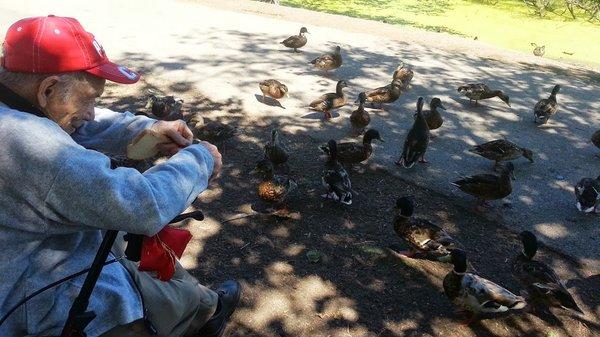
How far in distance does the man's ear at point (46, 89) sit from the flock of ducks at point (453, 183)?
139 inches

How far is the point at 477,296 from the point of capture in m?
4.19

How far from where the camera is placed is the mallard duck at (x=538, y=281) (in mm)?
4305

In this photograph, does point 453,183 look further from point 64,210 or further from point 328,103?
point 64,210

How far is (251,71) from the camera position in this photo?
10742mm

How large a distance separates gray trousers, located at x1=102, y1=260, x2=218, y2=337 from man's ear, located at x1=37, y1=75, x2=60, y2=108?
1029 mm

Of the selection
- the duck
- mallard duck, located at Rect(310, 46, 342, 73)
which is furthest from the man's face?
mallard duck, located at Rect(310, 46, 342, 73)

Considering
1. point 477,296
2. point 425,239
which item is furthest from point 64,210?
point 425,239

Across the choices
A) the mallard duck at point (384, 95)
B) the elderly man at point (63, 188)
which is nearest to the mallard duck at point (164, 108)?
the mallard duck at point (384, 95)

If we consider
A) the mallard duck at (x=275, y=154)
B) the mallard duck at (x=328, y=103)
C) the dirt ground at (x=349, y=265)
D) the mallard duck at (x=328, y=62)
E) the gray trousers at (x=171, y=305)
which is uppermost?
the gray trousers at (x=171, y=305)

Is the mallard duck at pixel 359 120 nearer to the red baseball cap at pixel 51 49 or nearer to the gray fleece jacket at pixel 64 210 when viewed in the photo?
the gray fleece jacket at pixel 64 210

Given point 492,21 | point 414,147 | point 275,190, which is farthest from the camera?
point 492,21

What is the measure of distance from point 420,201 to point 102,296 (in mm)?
4557

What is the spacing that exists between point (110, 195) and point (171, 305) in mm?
1177

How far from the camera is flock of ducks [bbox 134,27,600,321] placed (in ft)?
14.1
